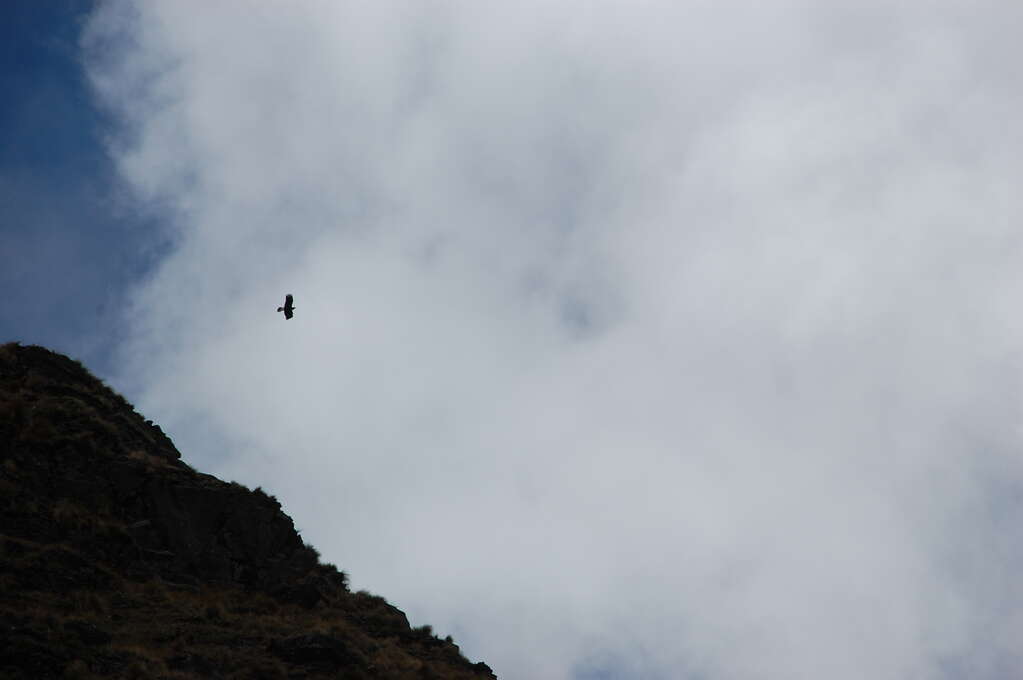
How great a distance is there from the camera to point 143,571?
29344 millimetres

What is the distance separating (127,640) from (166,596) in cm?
411

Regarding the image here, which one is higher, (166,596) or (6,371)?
(6,371)

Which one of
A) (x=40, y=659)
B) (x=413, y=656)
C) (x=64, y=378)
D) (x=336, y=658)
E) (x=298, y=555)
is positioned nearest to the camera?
(x=40, y=659)

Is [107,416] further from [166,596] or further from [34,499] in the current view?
[166,596]

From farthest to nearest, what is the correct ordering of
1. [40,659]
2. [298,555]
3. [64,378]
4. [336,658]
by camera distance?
[64,378] < [298,555] < [336,658] < [40,659]

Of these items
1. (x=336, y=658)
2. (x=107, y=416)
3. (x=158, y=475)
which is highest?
(x=107, y=416)

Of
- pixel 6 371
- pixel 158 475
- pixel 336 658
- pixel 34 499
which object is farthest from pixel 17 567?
pixel 6 371

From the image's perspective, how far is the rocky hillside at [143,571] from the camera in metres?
23.9

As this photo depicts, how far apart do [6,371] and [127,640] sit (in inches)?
686

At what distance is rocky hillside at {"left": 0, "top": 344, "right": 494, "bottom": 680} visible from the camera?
2388 centimetres

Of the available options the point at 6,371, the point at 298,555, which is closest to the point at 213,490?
the point at 298,555

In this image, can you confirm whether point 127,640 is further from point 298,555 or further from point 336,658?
point 298,555

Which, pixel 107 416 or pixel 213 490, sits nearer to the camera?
pixel 213 490

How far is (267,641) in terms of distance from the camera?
27.2m
